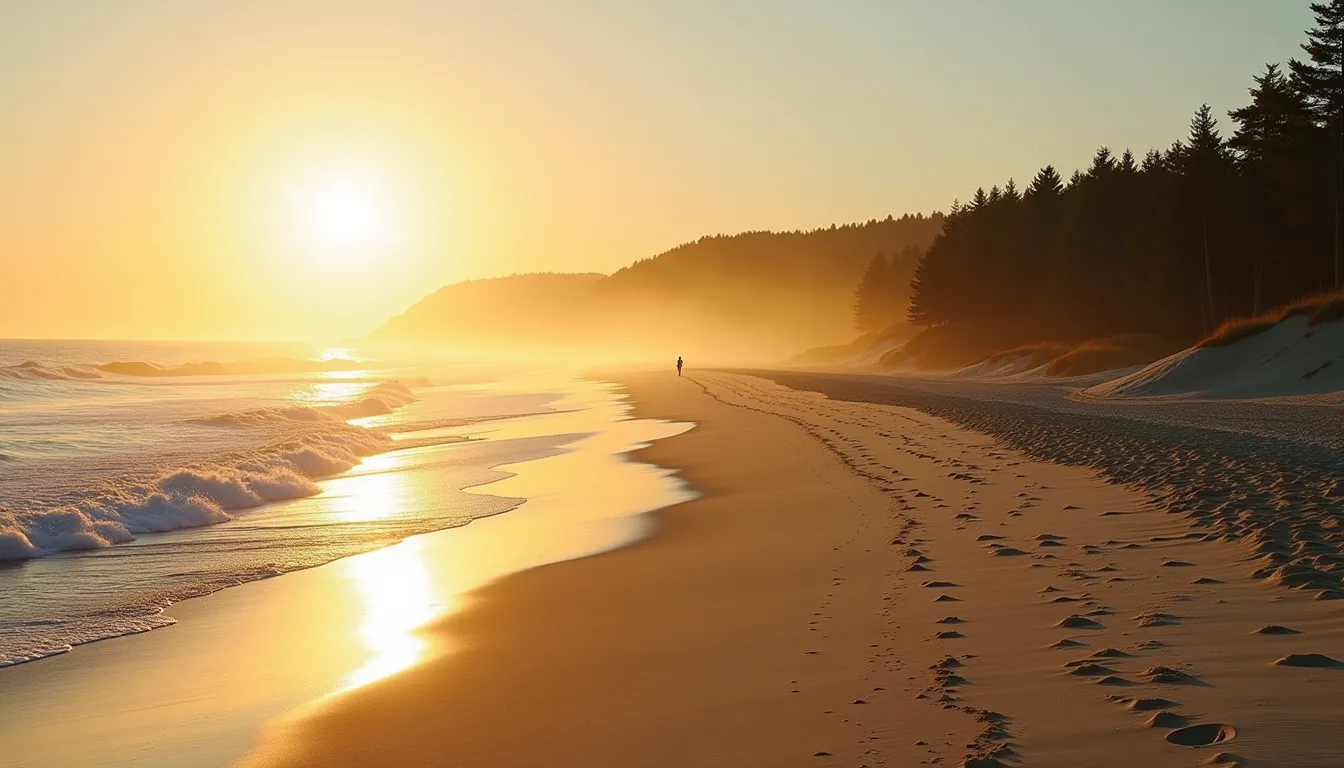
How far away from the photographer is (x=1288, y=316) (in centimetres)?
3030

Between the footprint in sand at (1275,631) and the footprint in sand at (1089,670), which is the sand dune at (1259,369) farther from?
the footprint in sand at (1089,670)

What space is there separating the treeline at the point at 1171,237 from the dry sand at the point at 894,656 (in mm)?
35967

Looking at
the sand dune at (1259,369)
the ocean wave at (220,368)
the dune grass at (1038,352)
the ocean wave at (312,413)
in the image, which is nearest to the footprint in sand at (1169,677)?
the sand dune at (1259,369)

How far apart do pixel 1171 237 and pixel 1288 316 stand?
23989 millimetres

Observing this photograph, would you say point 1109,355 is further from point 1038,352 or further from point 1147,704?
point 1147,704

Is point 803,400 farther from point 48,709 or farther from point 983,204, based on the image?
point 983,204

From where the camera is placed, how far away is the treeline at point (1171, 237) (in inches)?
1613

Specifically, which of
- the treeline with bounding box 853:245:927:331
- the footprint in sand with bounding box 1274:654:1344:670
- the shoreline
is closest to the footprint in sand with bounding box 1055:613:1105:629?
the footprint in sand with bounding box 1274:654:1344:670

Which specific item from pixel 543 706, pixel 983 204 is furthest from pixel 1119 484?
pixel 983 204

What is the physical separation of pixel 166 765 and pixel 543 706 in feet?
6.99

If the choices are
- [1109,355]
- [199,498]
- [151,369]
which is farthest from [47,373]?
[1109,355]

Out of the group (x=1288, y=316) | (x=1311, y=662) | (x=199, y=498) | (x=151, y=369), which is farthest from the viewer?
(x=151, y=369)

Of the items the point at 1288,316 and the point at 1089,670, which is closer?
the point at 1089,670

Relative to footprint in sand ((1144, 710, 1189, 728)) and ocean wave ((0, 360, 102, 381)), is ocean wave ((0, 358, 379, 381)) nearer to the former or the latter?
ocean wave ((0, 360, 102, 381))
